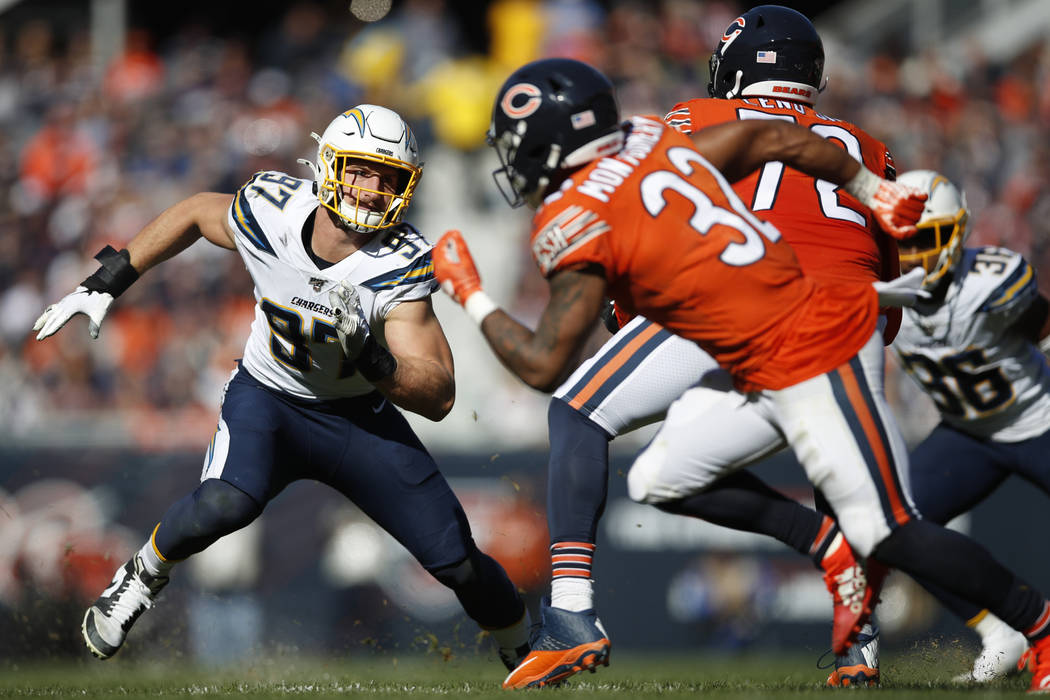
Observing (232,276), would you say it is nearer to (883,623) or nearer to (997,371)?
(883,623)

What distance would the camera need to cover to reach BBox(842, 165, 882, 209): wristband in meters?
3.85

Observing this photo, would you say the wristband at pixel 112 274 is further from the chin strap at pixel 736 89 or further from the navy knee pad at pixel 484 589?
the chin strap at pixel 736 89

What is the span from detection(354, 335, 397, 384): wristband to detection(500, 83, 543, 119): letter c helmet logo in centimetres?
82

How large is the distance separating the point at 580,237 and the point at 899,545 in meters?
1.21

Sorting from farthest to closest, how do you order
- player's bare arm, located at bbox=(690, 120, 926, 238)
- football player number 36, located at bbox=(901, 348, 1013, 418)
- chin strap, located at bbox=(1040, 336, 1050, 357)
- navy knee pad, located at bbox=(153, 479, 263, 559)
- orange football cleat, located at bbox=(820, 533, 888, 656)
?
chin strap, located at bbox=(1040, 336, 1050, 357), football player number 36, located at bbox=(901, 348, 1013, 418), navy knee pad, located at bbox=(153, 479, 263, 559), player's bare arm, located at bbox=(690, 120, 926, 238), orange football cleat, located at bbox=(820, 533, 888, 656)

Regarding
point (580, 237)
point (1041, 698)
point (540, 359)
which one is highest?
point (580, 237)

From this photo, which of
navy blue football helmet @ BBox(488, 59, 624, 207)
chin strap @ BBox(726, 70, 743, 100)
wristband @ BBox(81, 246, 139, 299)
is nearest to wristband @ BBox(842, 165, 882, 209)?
navy blue football helmet @ BBox(488, 59, 624, 207)

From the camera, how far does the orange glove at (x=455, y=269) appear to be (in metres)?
3.70

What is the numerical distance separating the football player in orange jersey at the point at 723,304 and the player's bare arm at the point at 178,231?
131 cm

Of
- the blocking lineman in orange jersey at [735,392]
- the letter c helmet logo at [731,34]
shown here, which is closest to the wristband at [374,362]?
the blocking lineman in orange jersey at [735,392]

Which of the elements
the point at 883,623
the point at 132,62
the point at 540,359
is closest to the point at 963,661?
the point at 883,623

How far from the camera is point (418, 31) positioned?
1209 centimetres

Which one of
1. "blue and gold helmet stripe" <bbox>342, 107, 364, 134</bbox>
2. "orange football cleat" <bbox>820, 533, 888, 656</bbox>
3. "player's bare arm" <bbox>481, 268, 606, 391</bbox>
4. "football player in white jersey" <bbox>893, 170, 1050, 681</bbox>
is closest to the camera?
"player's bare arm" <bbox>481, 268, 606, 391</bbox>

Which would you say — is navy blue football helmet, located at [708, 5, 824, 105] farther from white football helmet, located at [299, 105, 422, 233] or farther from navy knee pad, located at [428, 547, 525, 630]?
navy knee pad, located at [428, 547, 525, 630]
